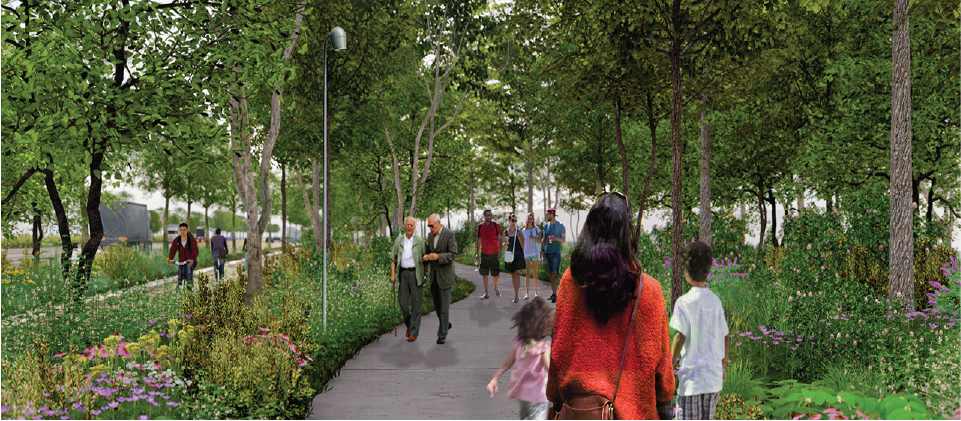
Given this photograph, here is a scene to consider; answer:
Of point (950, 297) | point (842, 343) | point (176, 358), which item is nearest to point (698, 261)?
point (842, 343)

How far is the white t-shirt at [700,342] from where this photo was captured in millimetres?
3785

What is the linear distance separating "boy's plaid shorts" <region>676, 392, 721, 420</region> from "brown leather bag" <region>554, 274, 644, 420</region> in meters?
1.70

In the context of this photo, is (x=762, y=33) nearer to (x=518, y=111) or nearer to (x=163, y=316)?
(x=163, y=316)

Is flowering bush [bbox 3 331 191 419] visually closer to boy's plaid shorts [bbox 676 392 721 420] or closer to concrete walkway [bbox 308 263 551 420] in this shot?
concrete walkway [bbox 308 263 551 420]

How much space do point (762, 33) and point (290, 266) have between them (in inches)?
486

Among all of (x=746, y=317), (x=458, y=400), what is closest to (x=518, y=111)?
(x=746, y=317)

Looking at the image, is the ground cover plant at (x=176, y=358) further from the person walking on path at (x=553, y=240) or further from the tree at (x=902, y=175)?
the tree at (x=902, y=175)

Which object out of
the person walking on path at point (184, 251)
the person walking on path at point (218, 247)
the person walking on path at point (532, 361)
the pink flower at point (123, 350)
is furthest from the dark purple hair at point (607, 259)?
the person walking on path at point (218, 247)

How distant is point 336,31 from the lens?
862 centimetres

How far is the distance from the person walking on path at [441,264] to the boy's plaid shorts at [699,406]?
532 centimetres

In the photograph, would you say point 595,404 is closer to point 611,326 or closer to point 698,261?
point 611,326

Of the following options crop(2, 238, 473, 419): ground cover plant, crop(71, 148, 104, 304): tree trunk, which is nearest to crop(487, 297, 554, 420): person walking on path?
crop(2, 238, 473, 419): ground cover plant

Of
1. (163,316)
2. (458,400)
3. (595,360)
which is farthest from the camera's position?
(163,316)

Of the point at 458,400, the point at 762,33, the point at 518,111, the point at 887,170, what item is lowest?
the point at 458,400
